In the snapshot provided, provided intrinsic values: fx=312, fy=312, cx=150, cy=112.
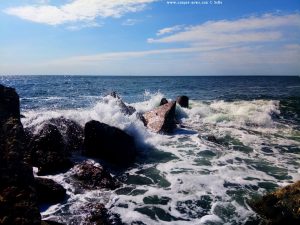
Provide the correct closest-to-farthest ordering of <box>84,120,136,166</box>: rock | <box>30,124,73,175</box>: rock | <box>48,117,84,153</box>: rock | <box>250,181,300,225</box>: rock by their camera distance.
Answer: <box>250,181,300,225</box>: rock, <box>30,124,73,175</box>: rock, <box>84,120,136,166</box>: rock, <box>48,117,84,153</box>: rock

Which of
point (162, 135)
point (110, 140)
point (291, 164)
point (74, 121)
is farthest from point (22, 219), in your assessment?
point (162, 135)

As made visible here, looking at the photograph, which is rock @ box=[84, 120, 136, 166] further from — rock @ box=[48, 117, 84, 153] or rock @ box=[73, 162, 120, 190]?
rock @ box=[73, 162, 120, 190]

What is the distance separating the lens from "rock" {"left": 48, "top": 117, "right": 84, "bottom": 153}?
11296 mm

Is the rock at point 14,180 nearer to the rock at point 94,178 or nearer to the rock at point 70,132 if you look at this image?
the rock at point 94,178

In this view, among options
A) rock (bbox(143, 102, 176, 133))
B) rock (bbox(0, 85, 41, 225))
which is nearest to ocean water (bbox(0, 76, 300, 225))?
rock (bbox(143, 102, 176, 133))

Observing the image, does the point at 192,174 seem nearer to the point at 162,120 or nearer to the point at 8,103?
the point at 8,103

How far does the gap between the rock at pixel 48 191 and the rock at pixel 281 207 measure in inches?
182

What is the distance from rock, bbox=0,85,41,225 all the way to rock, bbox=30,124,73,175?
2693 millimetres

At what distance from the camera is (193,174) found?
9609mm

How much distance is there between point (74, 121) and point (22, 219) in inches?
323

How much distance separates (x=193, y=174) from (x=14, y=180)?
5763mm

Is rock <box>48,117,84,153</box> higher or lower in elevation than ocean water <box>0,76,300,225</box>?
higher

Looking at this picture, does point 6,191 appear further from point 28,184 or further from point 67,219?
point 67,219

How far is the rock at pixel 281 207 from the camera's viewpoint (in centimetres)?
642
